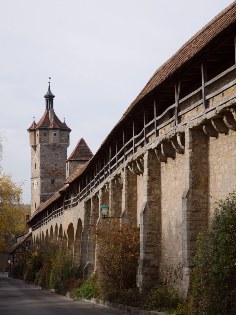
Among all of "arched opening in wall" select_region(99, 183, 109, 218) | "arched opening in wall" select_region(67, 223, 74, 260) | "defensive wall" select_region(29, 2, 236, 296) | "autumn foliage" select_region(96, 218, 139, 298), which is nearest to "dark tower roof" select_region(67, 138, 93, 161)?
"arched opening in wall" select_region(67, 223, 74, 260)

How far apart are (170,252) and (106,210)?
19.8ft

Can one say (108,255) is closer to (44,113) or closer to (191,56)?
(191,56)

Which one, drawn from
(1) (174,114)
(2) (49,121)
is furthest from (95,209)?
(2) (49,121)

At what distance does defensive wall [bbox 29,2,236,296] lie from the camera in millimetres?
16984

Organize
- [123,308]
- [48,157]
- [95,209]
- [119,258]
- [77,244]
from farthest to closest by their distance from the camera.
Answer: [48,157] → [77,244] → [95,209] → [119,258] → [123,308]

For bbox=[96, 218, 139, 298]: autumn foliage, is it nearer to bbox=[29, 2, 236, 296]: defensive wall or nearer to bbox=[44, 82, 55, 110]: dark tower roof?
bbox=[29, 2, 236, 296]: defensive wall

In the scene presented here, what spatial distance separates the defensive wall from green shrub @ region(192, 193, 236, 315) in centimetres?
194

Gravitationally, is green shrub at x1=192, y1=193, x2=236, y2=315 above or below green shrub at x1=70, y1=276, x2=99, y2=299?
above

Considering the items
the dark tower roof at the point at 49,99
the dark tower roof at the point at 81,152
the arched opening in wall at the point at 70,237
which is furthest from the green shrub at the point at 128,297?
the dark tower roof at the point at 49,99

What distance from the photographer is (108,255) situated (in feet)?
81.3

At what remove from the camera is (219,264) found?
47.6 ft

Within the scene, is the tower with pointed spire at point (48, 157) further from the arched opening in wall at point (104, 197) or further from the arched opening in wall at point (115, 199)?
the arched opening in wall at point (115, 199)

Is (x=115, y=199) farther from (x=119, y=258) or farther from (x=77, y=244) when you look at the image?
(x=77, y=244)

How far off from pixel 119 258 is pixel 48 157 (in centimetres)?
6157
